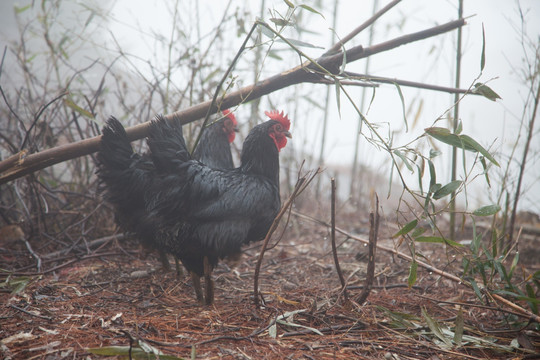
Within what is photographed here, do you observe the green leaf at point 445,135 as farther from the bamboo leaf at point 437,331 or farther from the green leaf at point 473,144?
the bamboo leaf at point 437,331

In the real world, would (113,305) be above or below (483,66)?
below

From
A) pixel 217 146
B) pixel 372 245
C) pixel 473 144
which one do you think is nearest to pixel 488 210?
pixel 473 144

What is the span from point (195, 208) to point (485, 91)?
1853mm

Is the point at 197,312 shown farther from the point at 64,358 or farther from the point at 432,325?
the point at 432,325

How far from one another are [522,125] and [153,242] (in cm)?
317

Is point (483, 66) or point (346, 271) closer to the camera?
point (483, 66)

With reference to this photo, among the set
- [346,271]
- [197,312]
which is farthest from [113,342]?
[346,271]

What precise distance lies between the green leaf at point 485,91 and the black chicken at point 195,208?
4.78 feet

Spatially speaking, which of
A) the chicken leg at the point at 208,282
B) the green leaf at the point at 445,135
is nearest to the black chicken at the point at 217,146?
the chicken leg at the point at 208,282

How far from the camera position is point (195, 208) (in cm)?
229

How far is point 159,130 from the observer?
2275 millimetres

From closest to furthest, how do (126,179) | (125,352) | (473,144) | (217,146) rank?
(125,352) < (473,144) < (126,179) < (217,146)

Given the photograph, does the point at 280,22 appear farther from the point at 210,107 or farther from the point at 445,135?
the point at 445,135

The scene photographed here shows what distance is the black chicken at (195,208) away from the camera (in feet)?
7.44
